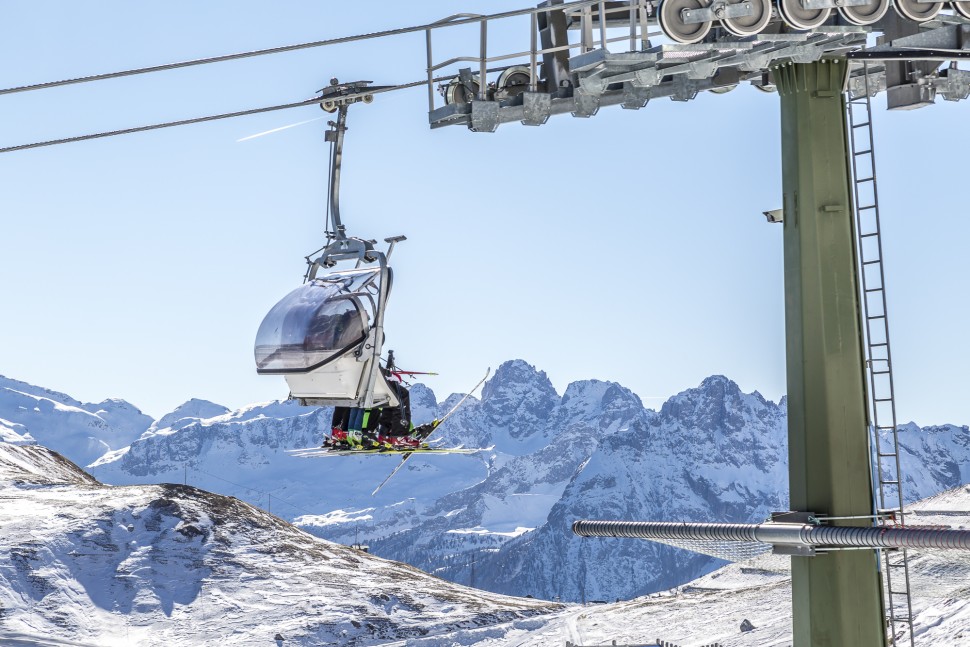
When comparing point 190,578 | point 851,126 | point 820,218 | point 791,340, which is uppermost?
point 851,126

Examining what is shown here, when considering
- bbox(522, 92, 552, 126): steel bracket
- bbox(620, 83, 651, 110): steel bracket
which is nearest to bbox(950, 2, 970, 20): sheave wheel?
bbox(620, 83, 651, 110): steel bracket

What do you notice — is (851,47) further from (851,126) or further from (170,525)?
(170,525)

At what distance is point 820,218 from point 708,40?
2.02 metres

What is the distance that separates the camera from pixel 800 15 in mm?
11289

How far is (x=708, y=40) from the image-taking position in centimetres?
1186

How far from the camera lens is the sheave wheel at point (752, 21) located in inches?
444

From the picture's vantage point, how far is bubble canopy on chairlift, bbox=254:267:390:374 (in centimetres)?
1677

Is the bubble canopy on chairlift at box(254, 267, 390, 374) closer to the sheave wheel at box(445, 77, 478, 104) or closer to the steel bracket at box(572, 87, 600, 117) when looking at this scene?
the sheave wheel at box(445, 77, 478, 104)

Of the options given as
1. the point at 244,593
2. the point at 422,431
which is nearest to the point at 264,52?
the point at 422,431

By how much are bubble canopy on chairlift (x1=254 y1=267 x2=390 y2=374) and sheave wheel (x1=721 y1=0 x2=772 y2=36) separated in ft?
23.7

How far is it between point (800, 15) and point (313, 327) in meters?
7.72

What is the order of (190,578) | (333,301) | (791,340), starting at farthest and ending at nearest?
(190,578)
(333,301)
(791,340)

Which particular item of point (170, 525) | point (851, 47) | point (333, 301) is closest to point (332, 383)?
point (333, 301)

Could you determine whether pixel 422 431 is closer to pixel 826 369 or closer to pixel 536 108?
pixel 536 108
